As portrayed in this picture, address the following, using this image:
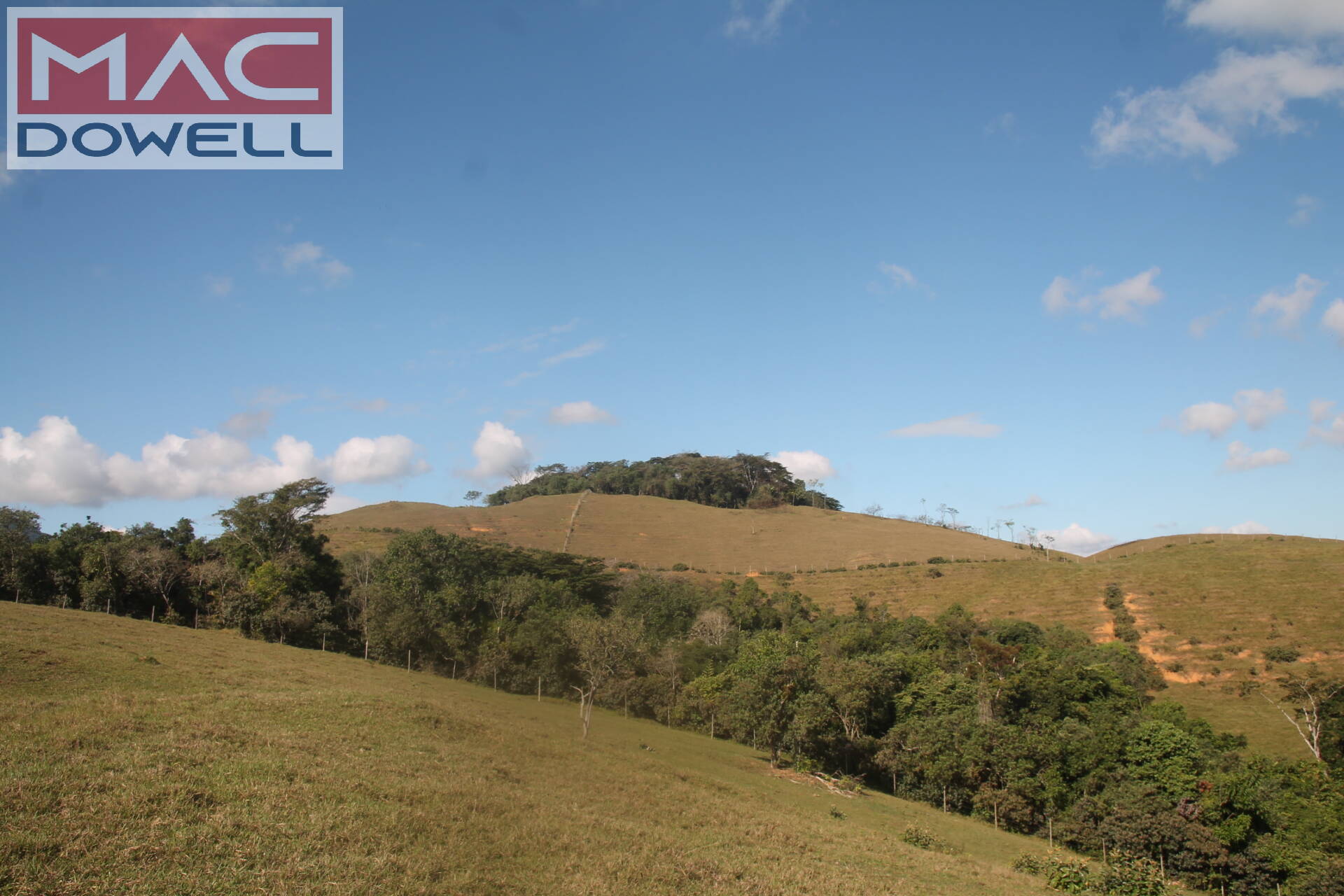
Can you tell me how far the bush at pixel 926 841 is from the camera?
32.9 meters

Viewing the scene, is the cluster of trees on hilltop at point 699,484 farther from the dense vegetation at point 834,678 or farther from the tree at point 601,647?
the tree at point 601,647

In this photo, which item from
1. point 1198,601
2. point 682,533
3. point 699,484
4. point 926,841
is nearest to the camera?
point 926,841

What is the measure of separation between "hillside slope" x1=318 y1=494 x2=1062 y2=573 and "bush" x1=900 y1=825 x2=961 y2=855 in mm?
76381

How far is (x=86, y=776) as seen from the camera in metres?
15.5

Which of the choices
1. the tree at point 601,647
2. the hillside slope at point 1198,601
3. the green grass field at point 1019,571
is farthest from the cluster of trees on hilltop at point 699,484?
the tree at point 601,647

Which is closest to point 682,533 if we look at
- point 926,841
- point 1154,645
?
point 1154,645

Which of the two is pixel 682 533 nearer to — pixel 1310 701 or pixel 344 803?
pixel 1310 701

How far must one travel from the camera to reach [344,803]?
58.7 feet

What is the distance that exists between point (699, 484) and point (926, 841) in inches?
5054

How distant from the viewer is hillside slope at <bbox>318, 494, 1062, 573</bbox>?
378ft

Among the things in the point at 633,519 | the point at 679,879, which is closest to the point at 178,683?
the point at 679,879

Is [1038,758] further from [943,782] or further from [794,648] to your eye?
[794,648]

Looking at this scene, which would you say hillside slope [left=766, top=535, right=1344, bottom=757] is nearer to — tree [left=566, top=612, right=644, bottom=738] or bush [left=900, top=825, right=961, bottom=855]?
bush [left=900, top=825, right=961, bottom=855]

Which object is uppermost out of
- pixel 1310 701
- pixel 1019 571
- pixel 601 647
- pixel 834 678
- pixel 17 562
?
pixel 17 562
